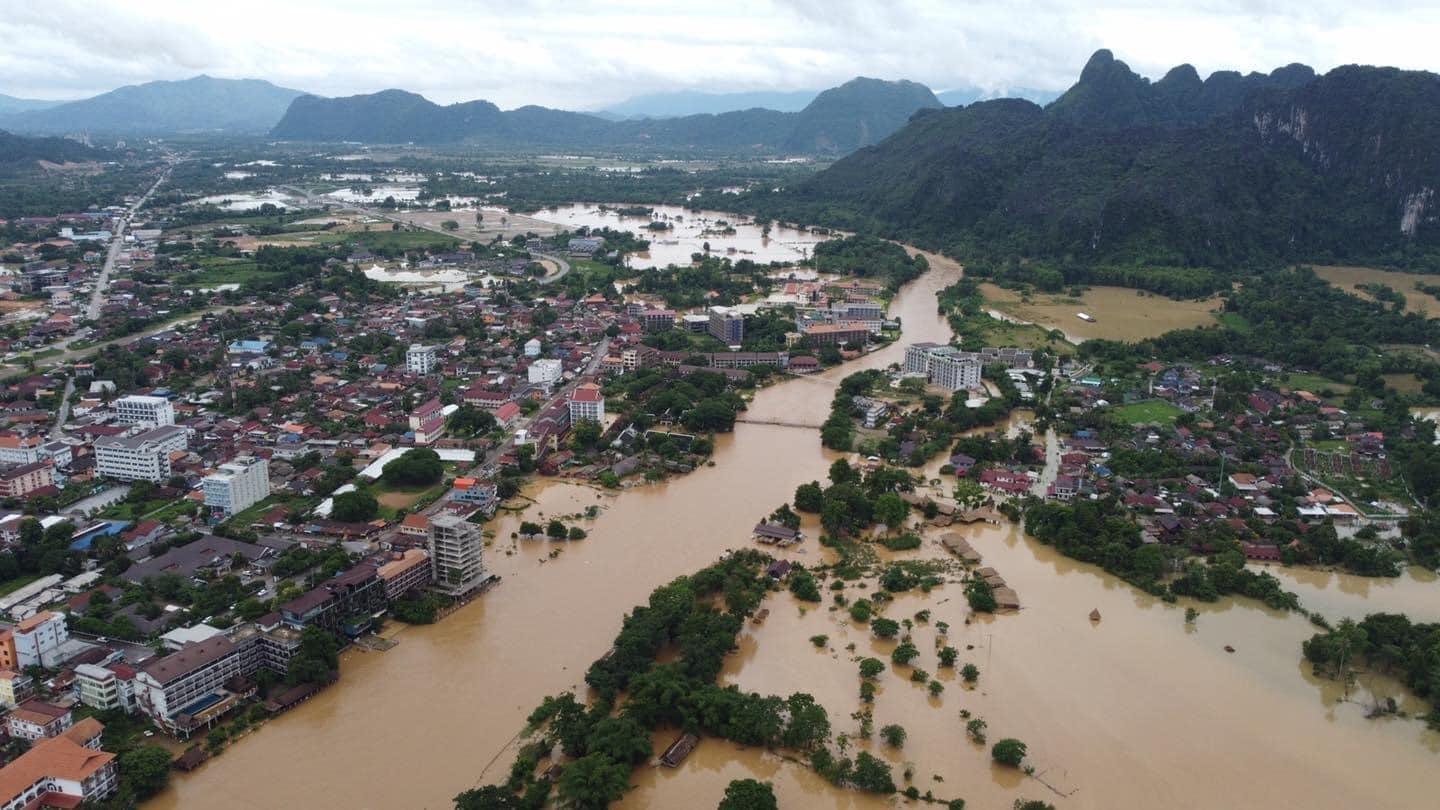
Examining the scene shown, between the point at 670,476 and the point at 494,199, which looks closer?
the point at 670,476

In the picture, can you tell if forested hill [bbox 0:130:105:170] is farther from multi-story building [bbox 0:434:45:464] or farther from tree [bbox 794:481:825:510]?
tree [bbox 794:481:825:510]

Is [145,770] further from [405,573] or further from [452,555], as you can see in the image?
[452,555]

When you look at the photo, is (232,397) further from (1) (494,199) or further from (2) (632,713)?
(1) (494,199)

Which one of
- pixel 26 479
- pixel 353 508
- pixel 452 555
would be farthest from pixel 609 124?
pixel 452 555

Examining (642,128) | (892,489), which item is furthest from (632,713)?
(642,128)

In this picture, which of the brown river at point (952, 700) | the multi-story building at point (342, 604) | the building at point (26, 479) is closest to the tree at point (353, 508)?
the brown river at point (952, 700)

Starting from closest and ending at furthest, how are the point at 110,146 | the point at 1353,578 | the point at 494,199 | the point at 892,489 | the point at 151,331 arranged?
the point at 1353,578
the point at 892,489
the point at 151,331
the point at 494,199
the point at 110,146

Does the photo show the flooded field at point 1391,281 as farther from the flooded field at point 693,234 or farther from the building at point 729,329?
the building at point 729,329
